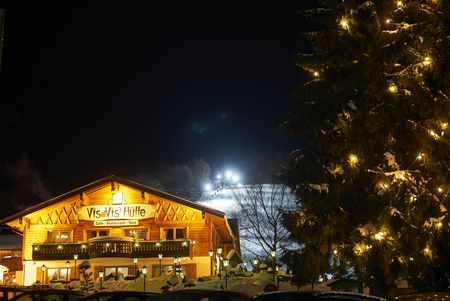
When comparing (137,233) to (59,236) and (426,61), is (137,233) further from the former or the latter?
(426,61)

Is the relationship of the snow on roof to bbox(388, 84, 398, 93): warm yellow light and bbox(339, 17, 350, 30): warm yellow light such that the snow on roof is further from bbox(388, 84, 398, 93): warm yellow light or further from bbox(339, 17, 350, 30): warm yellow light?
bbox(388, 84, 398, 93): warm yellow light

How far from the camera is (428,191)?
14516mm

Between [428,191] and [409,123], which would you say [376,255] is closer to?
[428,191]

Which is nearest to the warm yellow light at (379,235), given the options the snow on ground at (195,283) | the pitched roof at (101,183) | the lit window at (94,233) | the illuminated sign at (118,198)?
the snow on ground at (195,283)

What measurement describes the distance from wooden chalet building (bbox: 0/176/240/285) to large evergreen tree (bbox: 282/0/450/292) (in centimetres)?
1889

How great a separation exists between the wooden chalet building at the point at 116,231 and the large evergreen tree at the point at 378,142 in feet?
62.0

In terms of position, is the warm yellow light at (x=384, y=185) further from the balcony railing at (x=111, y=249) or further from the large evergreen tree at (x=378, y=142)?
the balcony railing at (x=111, y=249)

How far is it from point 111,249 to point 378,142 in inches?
919

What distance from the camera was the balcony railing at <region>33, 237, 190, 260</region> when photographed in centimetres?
3556

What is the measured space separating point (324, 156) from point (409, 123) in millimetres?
3951

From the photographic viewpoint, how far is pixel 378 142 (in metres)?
16.5

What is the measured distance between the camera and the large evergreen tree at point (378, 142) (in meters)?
14.5

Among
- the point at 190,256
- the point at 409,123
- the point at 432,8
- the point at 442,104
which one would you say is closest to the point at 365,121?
the point at 409,123

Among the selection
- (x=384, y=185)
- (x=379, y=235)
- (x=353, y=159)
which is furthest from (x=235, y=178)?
(x=384, y=185)
